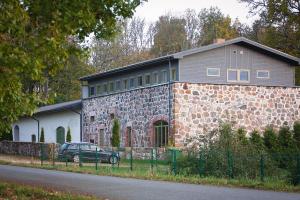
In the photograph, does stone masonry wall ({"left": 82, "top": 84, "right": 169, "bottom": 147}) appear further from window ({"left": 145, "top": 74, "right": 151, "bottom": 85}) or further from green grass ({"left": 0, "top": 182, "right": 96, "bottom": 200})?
green grass ({"left": 0, "top": 182, "right": 96, "bottom": 200})

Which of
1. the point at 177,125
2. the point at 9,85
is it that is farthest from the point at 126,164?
the point at 9,85

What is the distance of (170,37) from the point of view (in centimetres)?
7806

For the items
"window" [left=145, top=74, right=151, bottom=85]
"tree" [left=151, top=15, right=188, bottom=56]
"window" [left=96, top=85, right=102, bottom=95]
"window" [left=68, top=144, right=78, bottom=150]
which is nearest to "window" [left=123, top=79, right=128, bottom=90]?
"window" [left=145, top=74, right=151, bottom=85]

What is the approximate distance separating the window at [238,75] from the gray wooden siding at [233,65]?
0.22 m

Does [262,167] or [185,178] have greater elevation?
[262,167]

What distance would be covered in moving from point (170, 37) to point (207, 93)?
40.3m

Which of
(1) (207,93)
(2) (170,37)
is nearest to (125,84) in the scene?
(1) (207,93)

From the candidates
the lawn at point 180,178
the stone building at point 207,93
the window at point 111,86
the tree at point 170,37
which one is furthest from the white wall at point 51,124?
the tree at point 170,37

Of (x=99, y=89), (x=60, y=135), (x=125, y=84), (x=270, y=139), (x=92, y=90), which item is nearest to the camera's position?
(x=270, y=139)

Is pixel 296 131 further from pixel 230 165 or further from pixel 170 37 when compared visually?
pixel 170 37

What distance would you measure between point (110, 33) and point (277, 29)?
35851mm

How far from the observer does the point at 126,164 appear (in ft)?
113

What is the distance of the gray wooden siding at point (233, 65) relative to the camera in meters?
38.2

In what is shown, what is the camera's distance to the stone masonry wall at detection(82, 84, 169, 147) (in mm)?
39219
